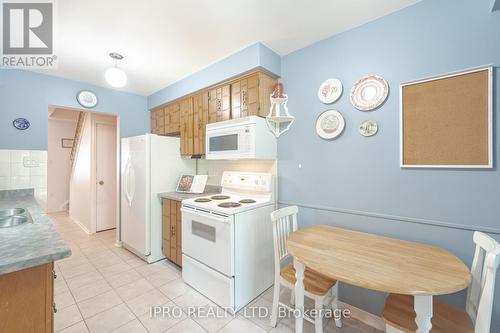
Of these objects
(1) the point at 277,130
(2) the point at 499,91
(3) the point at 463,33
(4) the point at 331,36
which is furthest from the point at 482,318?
(4) the point at 331,36

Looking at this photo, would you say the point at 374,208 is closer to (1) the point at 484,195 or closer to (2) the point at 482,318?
(1) the point at 484,195

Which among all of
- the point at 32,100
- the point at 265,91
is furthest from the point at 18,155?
the point at 265,91

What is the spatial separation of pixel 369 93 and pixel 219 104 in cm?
157

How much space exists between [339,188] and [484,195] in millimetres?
887

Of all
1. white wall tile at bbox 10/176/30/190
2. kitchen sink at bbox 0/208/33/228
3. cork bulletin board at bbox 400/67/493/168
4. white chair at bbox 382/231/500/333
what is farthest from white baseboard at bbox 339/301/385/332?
white wall tile at bbox 10/176/30/190

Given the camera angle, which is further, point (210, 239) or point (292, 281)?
point (210, 239)

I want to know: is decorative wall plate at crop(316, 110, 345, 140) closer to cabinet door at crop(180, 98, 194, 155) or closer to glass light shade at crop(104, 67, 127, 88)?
cabinet door at crop(180, 98, 194, 155)

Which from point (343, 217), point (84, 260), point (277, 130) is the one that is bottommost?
point (84, 260)

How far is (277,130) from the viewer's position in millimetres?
2328

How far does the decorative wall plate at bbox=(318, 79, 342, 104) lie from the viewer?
1.89 meters

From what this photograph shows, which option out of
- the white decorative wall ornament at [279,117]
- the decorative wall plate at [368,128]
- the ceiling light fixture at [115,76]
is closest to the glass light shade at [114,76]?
the ceiling light fixture at [115,76]

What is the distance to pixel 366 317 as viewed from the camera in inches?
68.8

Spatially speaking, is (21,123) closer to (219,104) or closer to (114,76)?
(114,76)

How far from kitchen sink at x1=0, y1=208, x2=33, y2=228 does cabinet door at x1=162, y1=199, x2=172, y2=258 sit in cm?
129
